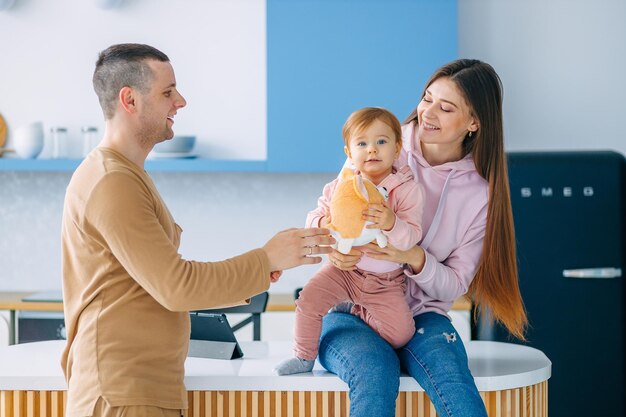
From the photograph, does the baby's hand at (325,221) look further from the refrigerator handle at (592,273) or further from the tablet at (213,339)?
the refrigerator handle at (592,273)

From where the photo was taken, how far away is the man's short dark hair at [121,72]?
184 cm

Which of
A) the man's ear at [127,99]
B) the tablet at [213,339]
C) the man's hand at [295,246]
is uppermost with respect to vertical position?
the man's ear at [127,99]

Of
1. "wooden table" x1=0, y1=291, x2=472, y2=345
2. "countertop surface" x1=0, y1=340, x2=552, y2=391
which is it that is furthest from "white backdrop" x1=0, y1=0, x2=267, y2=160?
"countertop surface" x1=0, y1=340, x2=552, y2=391

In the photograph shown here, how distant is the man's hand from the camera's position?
1934 millimetres

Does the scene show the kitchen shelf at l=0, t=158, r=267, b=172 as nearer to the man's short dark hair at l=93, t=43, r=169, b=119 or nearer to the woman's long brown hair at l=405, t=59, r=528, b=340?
the woman's long brown hair at l=405, t=59, r=528, b=340

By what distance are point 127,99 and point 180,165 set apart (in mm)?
2372

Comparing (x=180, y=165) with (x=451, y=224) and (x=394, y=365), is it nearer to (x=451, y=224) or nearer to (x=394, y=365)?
(x=451, y=224)

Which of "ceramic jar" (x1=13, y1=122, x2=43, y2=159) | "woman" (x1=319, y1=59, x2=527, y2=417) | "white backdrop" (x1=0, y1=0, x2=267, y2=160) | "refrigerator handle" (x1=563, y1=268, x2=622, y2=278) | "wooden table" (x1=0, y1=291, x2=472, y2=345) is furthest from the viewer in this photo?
"white backdrop" (x1=0, y1=0, x2=267, y2=160)

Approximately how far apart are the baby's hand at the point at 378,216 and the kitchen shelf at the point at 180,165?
2.22m

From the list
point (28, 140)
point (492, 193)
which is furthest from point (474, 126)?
point (28, 140)

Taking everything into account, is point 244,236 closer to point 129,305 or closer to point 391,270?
point 391,270

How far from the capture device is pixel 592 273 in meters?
3.83

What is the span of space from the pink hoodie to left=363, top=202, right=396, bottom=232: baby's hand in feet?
0.77

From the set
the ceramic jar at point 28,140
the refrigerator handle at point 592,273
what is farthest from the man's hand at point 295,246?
the ceramic jar at point 28,140
